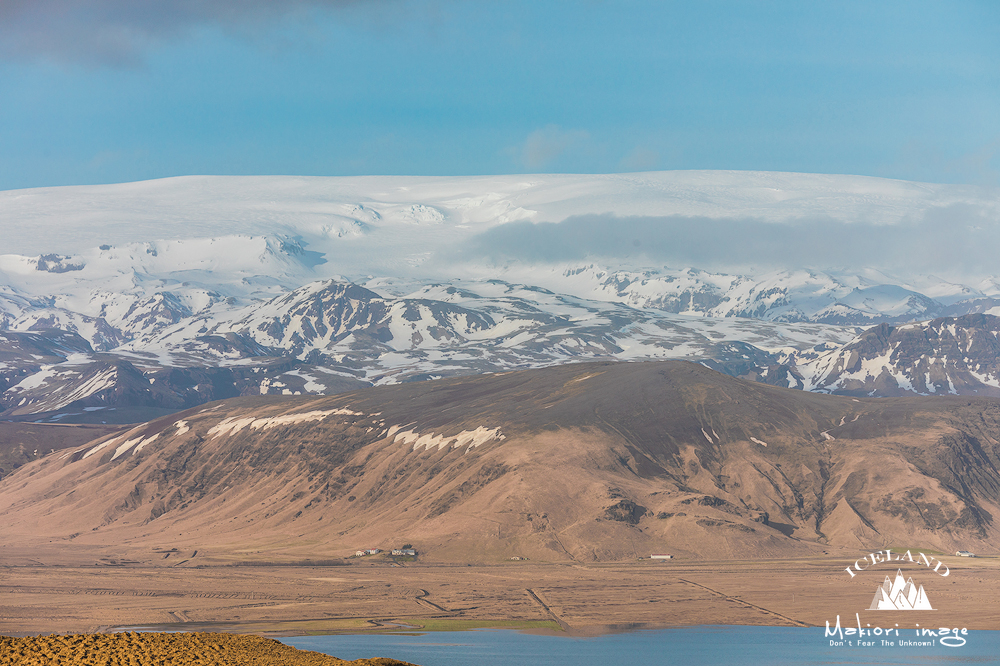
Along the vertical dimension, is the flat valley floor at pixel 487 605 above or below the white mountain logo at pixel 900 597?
above

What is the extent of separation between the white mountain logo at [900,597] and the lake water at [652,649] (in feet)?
58.9

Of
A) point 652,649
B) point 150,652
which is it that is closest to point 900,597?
point 652,649

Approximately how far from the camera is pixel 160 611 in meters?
176

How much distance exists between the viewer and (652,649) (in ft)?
495

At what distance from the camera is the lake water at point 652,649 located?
→ 139375 mm

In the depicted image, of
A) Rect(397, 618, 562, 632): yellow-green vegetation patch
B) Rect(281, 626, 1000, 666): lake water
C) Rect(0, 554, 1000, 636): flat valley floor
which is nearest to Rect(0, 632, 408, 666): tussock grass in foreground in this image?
Rect(281, 626, 1000, 666): lake water

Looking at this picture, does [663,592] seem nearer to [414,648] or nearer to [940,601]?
[940,601]

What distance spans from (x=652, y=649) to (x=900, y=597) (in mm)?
61391

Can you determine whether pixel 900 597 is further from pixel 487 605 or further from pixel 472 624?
pixel 472 624

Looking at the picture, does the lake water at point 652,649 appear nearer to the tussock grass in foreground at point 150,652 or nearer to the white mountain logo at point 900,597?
the white mountain logo at point 900,597

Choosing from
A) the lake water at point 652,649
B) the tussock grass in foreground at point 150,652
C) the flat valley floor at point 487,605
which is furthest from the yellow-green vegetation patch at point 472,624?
the tussock grass in foreground at point 150,652

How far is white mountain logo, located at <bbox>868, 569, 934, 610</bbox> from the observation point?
178 m

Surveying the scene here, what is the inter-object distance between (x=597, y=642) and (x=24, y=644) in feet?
319

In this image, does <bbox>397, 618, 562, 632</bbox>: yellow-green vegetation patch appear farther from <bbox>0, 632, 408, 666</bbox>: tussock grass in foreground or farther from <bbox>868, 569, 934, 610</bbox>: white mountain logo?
<bbox>0, 632, 408, 666</bbox>: tussock grass in foreground
